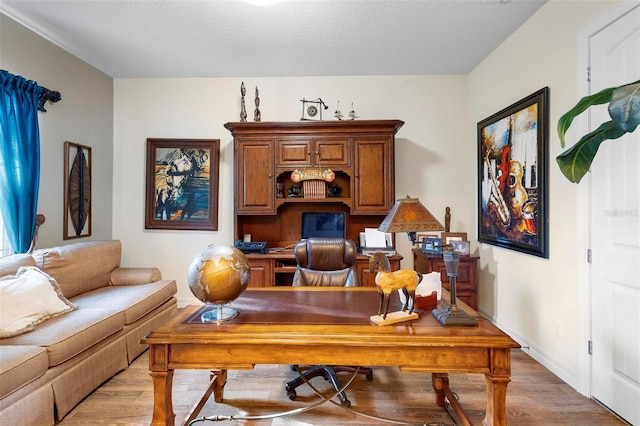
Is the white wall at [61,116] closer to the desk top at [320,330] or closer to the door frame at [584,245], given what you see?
the desk top at [320,330]

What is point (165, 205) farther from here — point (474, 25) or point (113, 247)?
point (474, 25)

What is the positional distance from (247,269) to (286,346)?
16.0 inches

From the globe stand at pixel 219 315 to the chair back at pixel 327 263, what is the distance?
816 millimetres

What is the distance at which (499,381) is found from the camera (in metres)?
1.30

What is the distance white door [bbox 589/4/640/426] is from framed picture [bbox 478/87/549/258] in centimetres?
41

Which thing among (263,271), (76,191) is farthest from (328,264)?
(76,191)

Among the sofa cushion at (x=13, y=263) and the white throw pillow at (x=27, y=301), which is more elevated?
the sofa cushion at (x=13, y=263)

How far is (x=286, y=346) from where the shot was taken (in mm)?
1371

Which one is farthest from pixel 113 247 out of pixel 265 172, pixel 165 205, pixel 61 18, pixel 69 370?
pixel 61 18

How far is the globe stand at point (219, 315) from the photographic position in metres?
1.49

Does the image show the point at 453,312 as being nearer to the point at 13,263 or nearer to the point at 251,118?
the point at 13,263

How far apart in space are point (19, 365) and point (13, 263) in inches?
41.7

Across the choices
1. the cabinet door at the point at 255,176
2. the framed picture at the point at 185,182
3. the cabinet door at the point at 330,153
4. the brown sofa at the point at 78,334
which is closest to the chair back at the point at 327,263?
the cabinet door at the point at 255,176

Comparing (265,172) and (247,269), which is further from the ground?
(265,172)
